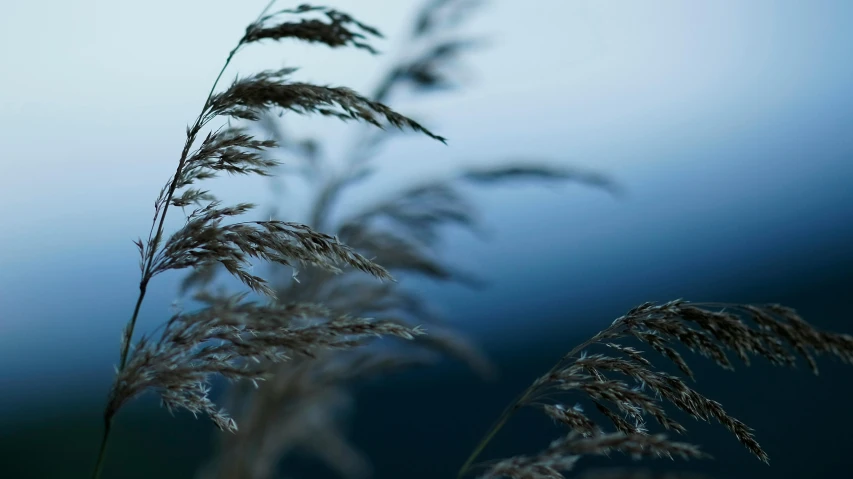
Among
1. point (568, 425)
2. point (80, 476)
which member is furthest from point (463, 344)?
point (80, 476)

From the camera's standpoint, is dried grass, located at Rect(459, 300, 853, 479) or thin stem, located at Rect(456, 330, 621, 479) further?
thin stem, located at Rect(456, 330, 621, 479)

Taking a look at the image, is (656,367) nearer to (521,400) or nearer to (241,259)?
(521,400)

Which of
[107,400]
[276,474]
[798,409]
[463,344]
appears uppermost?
[107,400]

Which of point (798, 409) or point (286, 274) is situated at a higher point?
point (286, 274)

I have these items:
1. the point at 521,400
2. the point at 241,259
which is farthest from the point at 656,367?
the point at 241,259

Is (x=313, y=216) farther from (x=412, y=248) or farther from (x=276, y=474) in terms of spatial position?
(x=276, y=474)

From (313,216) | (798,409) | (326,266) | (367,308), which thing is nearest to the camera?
(326,266)

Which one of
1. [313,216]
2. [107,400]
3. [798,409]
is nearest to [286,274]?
[313,216]

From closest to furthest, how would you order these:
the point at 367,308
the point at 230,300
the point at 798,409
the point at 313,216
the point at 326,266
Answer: the point at 230,300, the point at 326,266, the point at 367,308, the point at 313,216, the point at 798,409

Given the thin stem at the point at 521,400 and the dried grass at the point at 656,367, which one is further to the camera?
the thin stem at the point at 521,400

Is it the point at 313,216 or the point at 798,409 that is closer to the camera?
the point at 313,216

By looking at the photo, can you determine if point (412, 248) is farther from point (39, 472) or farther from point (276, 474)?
point (39, 472)
